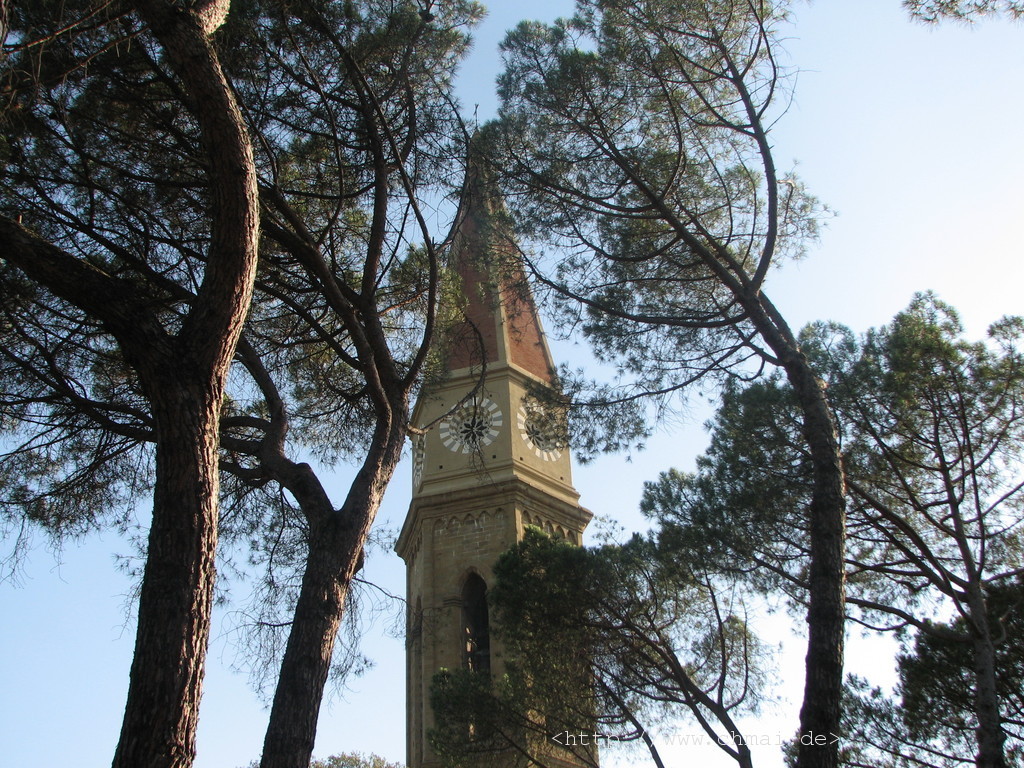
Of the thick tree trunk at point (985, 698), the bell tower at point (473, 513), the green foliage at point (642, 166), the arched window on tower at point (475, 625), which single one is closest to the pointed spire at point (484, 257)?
the green foliage at point (642, 166)

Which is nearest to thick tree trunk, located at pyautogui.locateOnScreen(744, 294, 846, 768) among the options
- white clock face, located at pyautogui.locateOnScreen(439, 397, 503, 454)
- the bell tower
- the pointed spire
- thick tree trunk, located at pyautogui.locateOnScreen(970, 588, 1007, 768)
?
the pointed spire

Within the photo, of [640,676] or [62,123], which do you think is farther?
[640,676]

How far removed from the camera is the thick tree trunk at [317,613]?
3.91 meters

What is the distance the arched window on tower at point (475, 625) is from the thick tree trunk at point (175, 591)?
15126mm

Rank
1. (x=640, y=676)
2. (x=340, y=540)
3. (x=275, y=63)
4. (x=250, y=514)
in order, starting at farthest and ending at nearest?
(x=640, y=676), (x=250, y=514), (x=275, y=63), (x=340, y=540)

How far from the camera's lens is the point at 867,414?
27.7 feet

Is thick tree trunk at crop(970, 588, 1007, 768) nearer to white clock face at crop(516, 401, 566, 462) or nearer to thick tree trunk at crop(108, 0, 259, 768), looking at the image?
white clock face at crop(516, 401, 566, 462)

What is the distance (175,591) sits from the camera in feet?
10.5

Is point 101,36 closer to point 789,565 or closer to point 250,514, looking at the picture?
point 250,514

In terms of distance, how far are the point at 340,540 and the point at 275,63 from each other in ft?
10.4

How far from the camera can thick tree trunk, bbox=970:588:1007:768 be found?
21.6 ft

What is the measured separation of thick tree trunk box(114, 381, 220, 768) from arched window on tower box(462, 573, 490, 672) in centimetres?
1513

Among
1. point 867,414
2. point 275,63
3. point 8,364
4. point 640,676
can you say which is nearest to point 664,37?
point 275,63

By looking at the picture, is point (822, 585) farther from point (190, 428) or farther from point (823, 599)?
point (190, 428)
